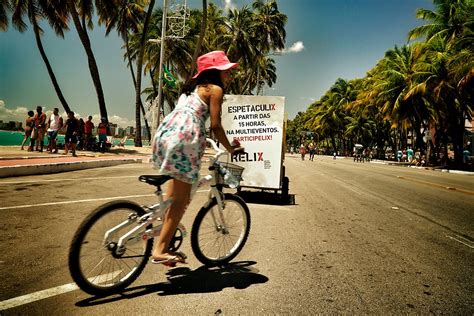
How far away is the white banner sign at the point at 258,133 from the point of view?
7012mm

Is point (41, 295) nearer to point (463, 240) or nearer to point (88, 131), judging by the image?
point (463, 240)

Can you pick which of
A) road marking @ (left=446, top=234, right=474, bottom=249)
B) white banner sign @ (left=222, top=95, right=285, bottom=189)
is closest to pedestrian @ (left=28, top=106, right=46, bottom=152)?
white banner sign @ (left=222, top=95, right=285, bottom=189)

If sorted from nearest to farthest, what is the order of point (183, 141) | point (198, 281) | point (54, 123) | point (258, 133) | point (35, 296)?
point (35, 296) < point (183, 141) < point (198, 281) < point (258, 133) < point (54, 123)

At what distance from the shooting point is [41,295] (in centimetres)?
259

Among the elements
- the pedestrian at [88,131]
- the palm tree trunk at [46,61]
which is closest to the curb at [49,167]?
the pedestrian at [88,131]

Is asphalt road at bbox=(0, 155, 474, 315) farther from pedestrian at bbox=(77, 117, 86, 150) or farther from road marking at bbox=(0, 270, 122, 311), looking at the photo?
pedestrian at bbox=(77, 117, 86, 150)

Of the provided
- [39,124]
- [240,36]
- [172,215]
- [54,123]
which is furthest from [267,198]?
[240,36]

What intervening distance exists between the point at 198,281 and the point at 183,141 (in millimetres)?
1380

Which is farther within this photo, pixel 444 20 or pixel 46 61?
pixel 444 20

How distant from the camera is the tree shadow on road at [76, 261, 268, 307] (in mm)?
2725

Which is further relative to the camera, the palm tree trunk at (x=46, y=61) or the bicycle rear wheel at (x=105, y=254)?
the palm tree trunk at (x=46, y=61)

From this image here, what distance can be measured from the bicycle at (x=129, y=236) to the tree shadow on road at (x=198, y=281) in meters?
0.09

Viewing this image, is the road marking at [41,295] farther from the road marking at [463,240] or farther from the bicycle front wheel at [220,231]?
the road marking at [463,240]

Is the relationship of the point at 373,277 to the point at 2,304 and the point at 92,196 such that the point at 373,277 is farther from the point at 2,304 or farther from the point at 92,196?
the point at 92,196
